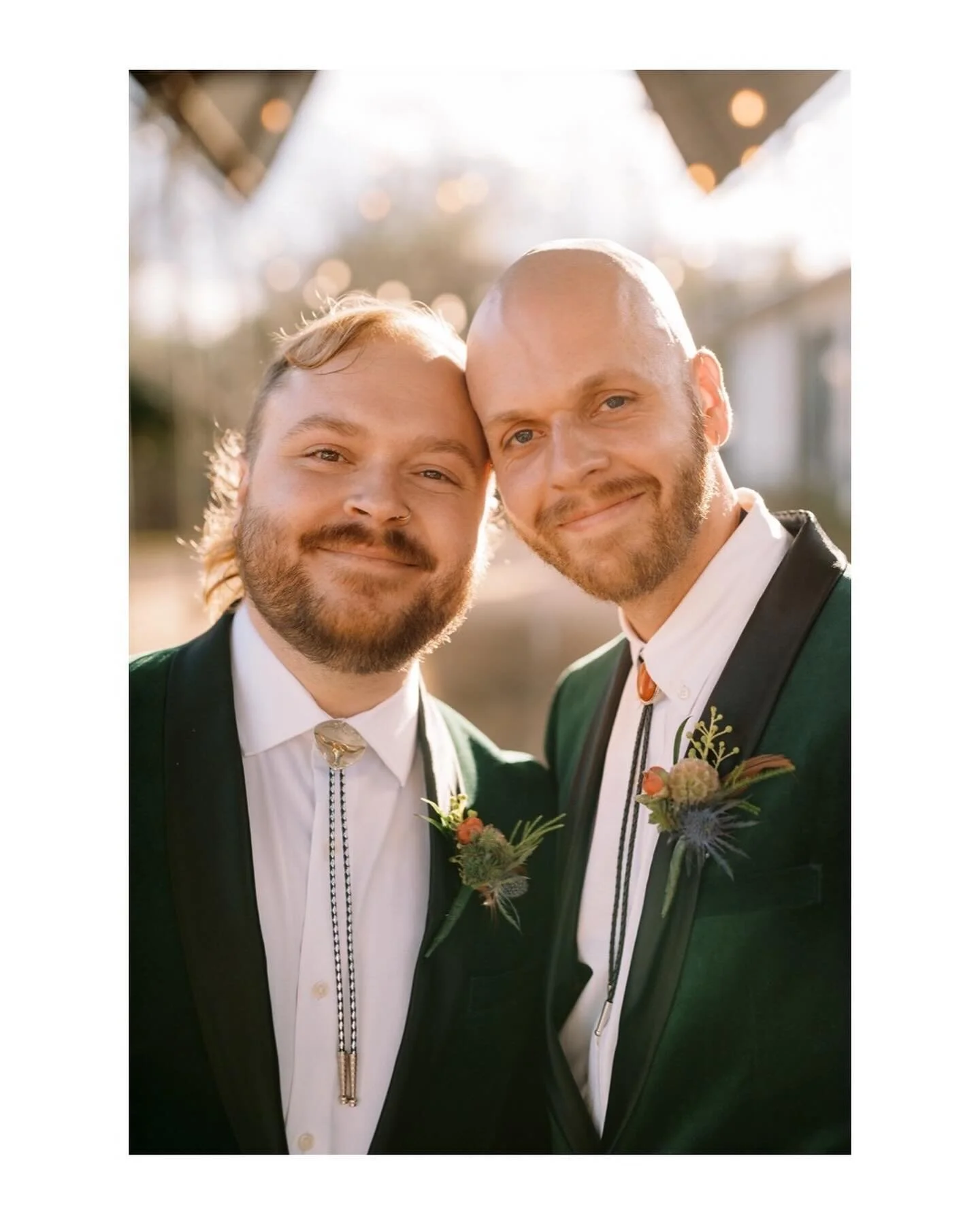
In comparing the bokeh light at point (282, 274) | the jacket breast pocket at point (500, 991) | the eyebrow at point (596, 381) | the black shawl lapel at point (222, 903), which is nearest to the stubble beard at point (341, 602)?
the black shawl lapel at point (222, 903)

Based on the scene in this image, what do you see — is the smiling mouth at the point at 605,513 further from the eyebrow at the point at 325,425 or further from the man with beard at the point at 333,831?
the eyebrow at the point at 325,425

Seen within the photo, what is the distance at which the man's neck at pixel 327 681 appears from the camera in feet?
9.61

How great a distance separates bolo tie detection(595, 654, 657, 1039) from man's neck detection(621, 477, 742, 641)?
118 mm

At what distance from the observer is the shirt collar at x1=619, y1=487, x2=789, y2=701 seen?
280cm

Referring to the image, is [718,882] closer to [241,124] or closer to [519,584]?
[519,584]

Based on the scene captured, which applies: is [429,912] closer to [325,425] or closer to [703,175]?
[325,425]

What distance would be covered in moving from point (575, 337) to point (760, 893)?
1394 mm

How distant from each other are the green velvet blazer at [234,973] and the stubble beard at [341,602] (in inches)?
7.7

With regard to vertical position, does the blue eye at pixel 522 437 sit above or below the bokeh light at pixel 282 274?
below

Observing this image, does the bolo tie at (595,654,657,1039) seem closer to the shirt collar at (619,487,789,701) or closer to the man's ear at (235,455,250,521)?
the shirt collar at (619,487,789,701)

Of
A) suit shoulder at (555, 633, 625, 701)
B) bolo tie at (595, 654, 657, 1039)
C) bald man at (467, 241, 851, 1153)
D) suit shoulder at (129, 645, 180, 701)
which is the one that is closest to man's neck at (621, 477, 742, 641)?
bald man at (467, 241, 851, 1153)

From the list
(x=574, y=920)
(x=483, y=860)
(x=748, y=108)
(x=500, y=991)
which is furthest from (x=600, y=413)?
(x=500, y=991)

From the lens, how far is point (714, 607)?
280cm
